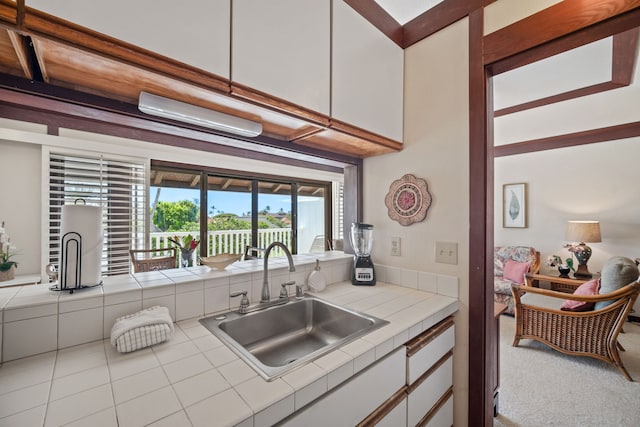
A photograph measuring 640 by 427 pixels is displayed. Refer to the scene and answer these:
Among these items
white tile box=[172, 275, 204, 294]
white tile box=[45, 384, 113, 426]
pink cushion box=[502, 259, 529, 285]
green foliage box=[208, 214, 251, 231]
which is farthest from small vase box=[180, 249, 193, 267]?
pink cushion box=[502, 259, 529, 285]

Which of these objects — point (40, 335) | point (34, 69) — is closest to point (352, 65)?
point (34, 69)

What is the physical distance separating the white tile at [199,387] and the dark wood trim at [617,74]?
279cm

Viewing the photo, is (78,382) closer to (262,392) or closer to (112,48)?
(262,392)

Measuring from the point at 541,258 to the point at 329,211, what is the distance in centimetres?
355

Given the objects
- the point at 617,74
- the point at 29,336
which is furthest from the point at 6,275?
the point at 617,74

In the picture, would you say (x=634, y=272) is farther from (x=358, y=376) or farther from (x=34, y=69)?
(x=34, y=69)

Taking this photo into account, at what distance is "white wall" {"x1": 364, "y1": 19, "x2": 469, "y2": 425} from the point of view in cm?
144

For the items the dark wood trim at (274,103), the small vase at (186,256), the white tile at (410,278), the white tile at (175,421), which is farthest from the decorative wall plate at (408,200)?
the small vase at (186,256)

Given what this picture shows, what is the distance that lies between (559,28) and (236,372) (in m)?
1.84

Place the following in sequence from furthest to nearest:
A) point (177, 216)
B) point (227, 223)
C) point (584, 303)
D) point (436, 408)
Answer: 1. point (227, 223)
2. point (177, 216)
3. point (584, 303)
4. point (436, 408)

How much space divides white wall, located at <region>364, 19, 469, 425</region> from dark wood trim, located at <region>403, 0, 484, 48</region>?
0.03 metres

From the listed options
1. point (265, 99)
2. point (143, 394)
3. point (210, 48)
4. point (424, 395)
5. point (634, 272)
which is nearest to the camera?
point (143, 394)

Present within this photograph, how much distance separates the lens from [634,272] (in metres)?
2.18

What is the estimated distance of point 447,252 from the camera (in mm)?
1503
